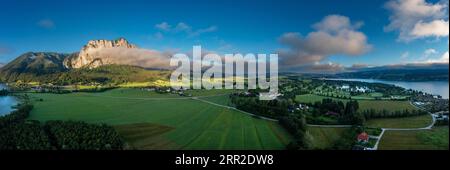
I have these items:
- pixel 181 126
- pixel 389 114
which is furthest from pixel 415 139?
pixel 181 126

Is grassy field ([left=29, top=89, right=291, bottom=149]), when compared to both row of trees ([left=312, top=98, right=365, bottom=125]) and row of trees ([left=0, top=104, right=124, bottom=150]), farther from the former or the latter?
row of trees ([left=312, top=98, right=365, bottom=125])

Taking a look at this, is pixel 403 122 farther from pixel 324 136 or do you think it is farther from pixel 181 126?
pixel 181 126

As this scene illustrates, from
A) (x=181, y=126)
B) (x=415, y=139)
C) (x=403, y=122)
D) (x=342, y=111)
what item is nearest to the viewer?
(x=415, y=139)

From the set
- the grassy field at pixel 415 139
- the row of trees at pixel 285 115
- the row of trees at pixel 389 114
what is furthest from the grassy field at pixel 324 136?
the row of trees at pixel 389 114

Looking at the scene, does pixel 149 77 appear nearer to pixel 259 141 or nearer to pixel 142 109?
pixel 142 109

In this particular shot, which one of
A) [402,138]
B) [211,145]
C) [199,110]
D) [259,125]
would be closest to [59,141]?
[211,145]

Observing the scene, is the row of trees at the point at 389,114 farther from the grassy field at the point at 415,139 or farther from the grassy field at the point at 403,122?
the grassy field at the point at 415,139

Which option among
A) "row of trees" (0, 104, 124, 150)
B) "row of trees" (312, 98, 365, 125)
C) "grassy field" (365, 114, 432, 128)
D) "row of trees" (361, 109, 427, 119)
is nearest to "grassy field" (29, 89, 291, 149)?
"row of trees" (0, 104, 124, 150)
